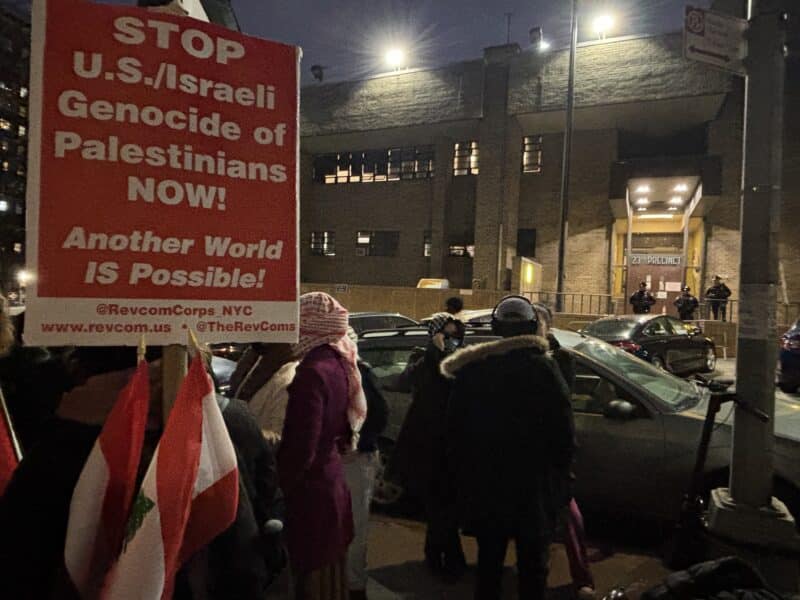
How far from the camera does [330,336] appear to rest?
9.37 feet

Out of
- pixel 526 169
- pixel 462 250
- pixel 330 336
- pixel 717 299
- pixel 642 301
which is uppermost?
pixel 526 169

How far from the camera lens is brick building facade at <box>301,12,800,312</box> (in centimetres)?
2075

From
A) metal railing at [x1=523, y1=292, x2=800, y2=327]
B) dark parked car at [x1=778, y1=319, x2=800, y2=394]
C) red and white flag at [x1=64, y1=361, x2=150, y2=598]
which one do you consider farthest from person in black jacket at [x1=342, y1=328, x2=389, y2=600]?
metal railing at [x1=523, y1=292, x2=800, y2=327]

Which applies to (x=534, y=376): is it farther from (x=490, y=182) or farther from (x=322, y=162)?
(x=322, y=162)

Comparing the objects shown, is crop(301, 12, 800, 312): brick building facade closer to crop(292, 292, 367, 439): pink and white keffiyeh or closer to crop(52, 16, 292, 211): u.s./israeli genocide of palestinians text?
crop(292, 292, 367, 439): pink and white keffiyeh

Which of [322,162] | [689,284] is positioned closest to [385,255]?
[322,162]

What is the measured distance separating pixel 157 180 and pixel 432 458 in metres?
2.52

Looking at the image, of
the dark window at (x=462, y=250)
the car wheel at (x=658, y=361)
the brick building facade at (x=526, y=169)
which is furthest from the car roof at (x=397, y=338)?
the dark window at (x=462, y=250)

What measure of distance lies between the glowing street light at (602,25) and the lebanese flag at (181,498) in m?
22.4

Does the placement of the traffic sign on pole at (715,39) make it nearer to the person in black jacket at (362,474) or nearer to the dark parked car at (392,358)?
the dark parked car at (392,358)

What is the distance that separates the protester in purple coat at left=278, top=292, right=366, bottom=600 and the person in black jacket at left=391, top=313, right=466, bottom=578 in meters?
0.78

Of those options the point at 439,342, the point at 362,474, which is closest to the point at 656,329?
the point at 439,342

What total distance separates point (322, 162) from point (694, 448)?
27.0m

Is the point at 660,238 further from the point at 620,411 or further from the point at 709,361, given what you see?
the point at 620,411
